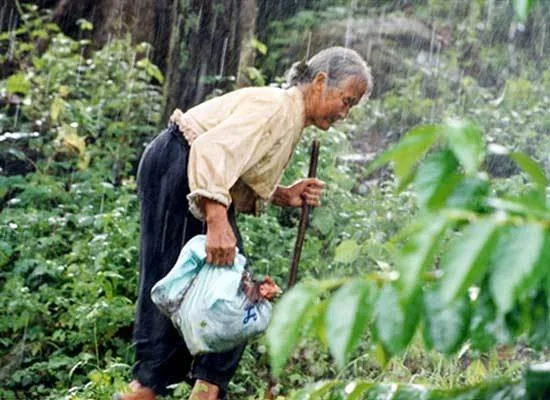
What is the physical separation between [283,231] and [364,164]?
7.30 feet

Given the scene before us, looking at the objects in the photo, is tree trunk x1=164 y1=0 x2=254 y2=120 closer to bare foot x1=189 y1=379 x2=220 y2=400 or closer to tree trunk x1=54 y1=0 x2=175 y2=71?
tree trunk x1=54 y1=0 x2=175 y2=71

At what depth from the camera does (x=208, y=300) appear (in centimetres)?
514

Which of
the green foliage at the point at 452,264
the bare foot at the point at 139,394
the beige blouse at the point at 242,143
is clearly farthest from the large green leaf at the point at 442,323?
the bare foot at the point at 139,394

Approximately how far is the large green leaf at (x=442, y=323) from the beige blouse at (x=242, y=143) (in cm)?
331

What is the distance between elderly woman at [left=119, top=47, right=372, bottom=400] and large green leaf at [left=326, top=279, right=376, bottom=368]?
10.9 ft

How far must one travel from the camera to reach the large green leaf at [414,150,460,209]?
1.88 meters

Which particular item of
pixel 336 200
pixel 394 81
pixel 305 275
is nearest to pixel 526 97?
pixel 394 81

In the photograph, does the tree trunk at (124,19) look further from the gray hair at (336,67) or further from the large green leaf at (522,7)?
the large green leaf at (522,7)

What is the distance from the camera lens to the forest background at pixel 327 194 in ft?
5.91

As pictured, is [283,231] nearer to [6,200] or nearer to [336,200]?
[336,200]

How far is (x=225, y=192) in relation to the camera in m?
5.14

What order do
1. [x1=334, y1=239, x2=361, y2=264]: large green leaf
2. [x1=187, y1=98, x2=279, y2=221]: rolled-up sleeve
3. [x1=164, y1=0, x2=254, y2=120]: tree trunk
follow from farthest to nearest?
[x1=164, y1=0, x2=254, y2=120]: tree trunk → [x1=334, y1=239, x2=361, y2=264]: large green leaf → [x1=187, y1=98, x2=279, y2=221]: rolled-up sleeve

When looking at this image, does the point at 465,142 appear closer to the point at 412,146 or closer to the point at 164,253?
the point at 412,146

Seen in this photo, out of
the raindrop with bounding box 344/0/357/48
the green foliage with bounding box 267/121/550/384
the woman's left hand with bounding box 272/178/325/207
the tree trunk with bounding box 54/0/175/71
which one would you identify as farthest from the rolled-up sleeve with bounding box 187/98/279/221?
the raindrop with bounding box 344/0/357/48
